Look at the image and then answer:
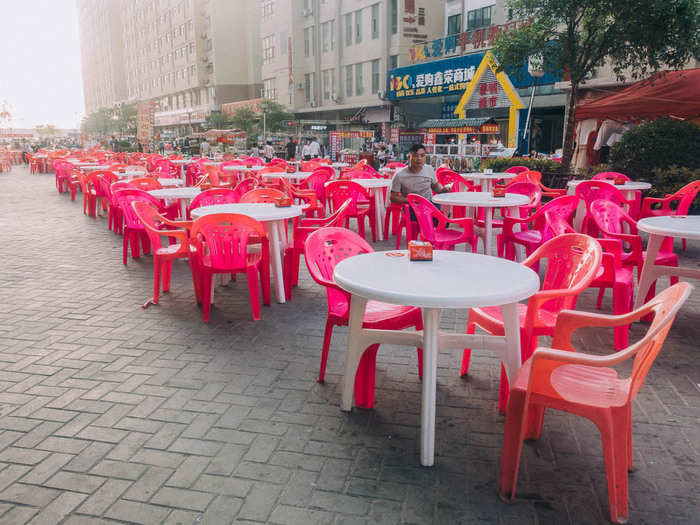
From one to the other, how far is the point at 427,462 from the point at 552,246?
158cm

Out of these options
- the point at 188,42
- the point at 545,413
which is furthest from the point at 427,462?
the point at 188,42

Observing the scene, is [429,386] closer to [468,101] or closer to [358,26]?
[468,101]

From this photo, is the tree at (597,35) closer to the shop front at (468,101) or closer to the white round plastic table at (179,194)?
the shop front at (468,101)

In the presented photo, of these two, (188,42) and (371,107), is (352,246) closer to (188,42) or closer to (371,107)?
(371,107)

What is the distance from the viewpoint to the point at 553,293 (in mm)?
2859

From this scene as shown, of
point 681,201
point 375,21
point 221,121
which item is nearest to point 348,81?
point 375,21

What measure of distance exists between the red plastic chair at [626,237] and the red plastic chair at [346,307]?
2.27 meters

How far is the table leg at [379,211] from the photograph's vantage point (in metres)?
8.40

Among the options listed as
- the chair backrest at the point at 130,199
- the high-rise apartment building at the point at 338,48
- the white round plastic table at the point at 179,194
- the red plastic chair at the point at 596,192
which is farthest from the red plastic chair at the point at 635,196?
the high-rise apartment building at the point at 338,48

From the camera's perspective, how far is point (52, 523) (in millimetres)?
2303

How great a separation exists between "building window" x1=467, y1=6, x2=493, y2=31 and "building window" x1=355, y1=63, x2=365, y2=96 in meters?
7.98

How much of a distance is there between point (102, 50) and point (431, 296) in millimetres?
111105

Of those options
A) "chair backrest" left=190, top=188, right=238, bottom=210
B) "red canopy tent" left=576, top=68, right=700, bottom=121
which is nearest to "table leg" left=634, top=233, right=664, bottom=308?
"chair backrest" left=190, top=188, right=238, bottom=210

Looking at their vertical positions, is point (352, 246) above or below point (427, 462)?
above
